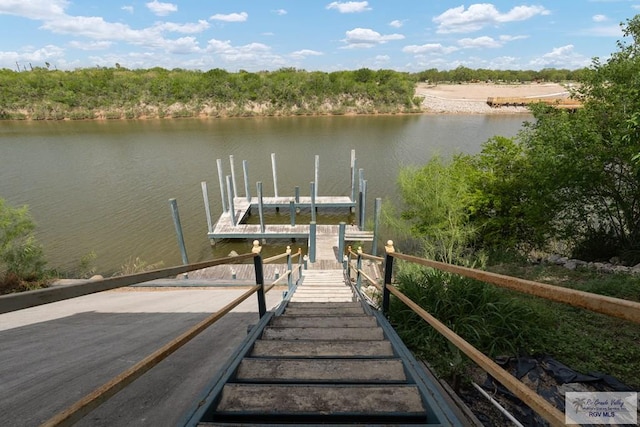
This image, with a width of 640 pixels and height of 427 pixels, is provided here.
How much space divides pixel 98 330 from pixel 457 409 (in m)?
2.80

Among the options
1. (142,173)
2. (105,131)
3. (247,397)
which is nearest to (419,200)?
(247,397)

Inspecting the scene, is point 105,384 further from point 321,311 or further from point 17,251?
point 17,251

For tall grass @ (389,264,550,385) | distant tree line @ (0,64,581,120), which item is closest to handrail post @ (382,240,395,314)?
tall grass @ (389,264,550,385)

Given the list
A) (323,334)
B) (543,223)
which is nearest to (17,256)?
(323,334)

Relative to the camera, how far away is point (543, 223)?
28.7 feet

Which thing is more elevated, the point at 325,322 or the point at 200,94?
the point at 200,94

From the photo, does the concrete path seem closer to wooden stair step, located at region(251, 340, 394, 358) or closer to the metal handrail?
wooden stair step, located at region(251, 340, 394, 358)

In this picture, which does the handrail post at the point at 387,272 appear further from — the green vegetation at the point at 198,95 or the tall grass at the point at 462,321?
the green vegetation at the point at 198,95

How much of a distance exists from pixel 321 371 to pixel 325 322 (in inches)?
42.7

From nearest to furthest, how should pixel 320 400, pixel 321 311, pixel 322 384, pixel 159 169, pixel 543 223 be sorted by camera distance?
pixel 320 400 → pixel 322 384 → pixel 321 311 → pixel 543 223 → pixel 159 169

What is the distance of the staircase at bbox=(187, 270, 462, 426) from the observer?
145 centimetres

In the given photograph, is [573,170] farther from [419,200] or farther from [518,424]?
[518,424]

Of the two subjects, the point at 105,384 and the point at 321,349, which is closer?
Answer: the point at 105,384

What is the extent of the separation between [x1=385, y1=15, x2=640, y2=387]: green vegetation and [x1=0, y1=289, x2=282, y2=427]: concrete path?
178 cm
